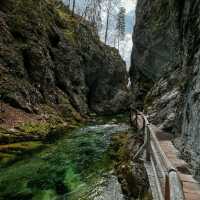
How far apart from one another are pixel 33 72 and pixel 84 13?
138ft

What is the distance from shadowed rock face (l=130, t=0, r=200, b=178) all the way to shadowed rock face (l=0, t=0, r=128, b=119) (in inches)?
487

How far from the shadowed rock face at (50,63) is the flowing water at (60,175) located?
1281 cm

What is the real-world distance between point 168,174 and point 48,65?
39692mm

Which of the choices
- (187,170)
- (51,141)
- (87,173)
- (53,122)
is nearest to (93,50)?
(53,122)

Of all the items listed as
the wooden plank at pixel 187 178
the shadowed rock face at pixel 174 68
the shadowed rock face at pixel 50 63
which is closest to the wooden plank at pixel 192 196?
the wooden plank at pixel 187 178

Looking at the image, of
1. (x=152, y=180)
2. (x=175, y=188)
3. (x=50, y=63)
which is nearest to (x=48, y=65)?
(x=50, y=63)

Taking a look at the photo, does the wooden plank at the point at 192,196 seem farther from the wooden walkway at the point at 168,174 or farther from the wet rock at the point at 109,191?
the wet rock at the point at 109,191

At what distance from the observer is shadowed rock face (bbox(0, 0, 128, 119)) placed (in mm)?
34938

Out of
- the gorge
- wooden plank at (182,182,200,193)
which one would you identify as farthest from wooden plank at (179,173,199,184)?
wooden plank at (182,182,200,193)

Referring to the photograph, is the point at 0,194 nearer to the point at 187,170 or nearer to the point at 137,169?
the point at 137,169

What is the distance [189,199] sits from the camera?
729 centimetres

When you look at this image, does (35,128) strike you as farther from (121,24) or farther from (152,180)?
(121,24)

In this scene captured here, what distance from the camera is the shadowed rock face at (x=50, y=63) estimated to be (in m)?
34.9

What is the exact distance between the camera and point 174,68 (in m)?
25.4
